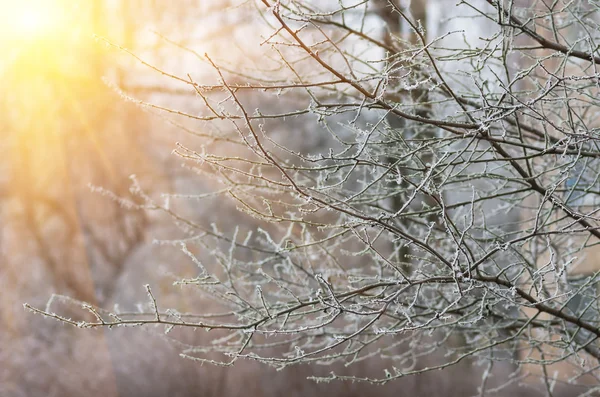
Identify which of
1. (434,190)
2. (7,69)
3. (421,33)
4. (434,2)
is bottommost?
(434,190)

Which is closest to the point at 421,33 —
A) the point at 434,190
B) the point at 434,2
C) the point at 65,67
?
the point at 434,190

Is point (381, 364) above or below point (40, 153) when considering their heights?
below

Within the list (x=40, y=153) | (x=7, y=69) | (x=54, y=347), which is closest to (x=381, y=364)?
(x=54, y=347)

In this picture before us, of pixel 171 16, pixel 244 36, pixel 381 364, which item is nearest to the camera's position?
pixel 381 364

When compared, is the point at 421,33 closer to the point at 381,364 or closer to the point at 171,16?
the point at 381,364

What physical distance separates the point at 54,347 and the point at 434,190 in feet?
25.3

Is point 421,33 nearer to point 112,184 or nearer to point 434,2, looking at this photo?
point 434,2

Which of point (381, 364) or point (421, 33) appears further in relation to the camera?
point (381, 364)

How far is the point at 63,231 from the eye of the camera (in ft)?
32.6

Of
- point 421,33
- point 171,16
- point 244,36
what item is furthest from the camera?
point 171,16

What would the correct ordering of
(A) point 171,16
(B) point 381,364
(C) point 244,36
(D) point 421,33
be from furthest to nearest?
(A) point 171,16 → (C) point 244,36 → (B) point 381,364 → (D) point 421,33

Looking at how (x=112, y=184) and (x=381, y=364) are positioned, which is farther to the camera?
(x=112, y=184)

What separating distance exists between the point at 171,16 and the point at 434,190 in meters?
8.01

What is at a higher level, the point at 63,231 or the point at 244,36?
the point at 244,36
